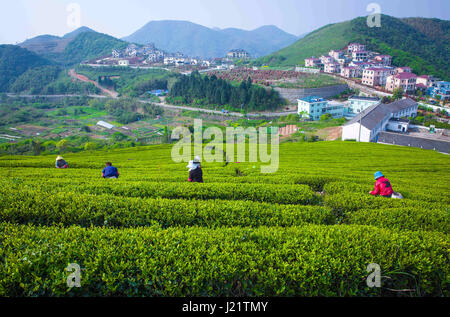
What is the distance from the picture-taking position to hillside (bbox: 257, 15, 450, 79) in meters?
90.4

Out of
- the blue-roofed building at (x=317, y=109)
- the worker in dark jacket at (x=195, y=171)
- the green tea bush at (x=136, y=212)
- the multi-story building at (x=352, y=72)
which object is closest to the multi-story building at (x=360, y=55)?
the multi-story building at (x=352, y=72)

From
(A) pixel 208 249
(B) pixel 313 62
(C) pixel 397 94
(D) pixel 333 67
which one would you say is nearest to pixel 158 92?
(B) pixel 313 62

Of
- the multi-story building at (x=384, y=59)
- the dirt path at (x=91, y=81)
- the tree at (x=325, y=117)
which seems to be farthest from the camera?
the dirt path at (x=91, y=81)

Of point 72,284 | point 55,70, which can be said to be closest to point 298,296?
point 72,284

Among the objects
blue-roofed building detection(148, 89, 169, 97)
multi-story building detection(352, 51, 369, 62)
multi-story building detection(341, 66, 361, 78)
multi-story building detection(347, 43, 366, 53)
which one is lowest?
blue-roofed building detection(148, 89, 169, 97)

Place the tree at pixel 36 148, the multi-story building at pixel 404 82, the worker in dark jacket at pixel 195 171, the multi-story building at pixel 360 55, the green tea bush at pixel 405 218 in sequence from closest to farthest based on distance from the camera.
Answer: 1. the green tea bush at pixel 405 218
2. the worker in dark jacket at pixel 195 171
3. the tree at pixel 36 148
4. the multi-story building at pixel 404 82
5. the multi-story building at pixel 360 55

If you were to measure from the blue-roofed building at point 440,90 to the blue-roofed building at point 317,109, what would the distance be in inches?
1118

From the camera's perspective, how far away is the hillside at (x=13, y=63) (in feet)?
328

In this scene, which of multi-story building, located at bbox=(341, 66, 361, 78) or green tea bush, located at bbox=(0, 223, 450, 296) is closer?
green tea bush, located at bbox=(0, 223, 450, 296)

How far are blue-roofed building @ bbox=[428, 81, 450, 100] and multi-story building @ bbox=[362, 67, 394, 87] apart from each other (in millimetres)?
11890

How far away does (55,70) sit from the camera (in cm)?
10844

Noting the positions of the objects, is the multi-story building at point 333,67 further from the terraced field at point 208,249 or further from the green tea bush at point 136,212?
the green tea bush at point 136,212

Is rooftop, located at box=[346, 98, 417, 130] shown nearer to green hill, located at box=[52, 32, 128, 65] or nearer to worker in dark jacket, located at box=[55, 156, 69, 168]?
worker in dark jacket, located at box=[55, 156, 69, 168]

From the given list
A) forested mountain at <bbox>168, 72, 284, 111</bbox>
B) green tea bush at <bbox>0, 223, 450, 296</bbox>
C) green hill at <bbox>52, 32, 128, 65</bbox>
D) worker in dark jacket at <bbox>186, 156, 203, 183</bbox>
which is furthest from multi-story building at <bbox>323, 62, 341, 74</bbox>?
green hill at <bbox>52, 32, 128, 65</bbox>
